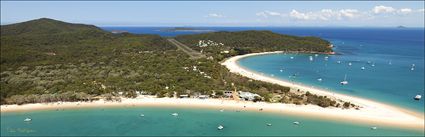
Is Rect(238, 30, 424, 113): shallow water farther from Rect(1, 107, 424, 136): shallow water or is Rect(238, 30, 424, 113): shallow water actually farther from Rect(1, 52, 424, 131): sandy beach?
Rect(1, 107, 424, 136): shallow water

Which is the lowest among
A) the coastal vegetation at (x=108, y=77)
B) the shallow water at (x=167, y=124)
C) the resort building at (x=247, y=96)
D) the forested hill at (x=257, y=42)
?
the shallow water at (x=167, y=124)

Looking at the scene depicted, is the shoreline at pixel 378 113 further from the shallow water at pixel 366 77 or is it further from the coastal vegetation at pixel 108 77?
the coastal vegetation at pixel 108 77

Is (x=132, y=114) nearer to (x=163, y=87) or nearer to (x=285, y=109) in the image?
(x=163, y=87)

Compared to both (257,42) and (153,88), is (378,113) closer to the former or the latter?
(153,88)

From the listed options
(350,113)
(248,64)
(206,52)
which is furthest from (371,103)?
(206,52)

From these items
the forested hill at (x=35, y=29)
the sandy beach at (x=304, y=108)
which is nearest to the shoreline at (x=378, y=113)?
the sandy beach at (x=304, y=108)

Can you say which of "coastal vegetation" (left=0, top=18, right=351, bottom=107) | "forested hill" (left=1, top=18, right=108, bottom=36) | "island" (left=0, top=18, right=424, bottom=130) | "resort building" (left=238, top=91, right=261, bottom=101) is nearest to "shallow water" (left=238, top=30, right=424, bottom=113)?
"island" (left=0, top=18, right=424, bottom=130)
